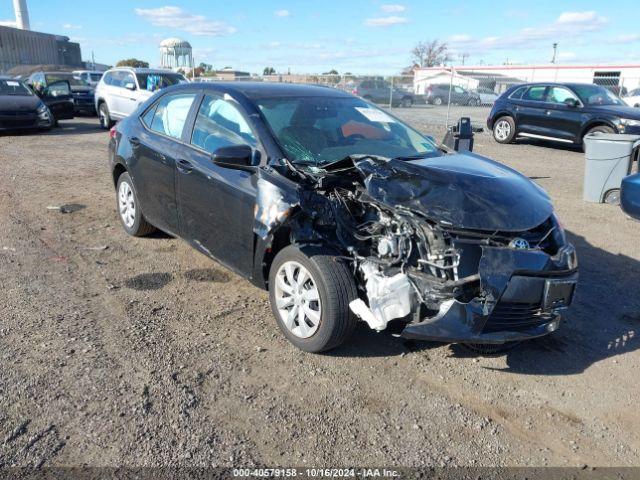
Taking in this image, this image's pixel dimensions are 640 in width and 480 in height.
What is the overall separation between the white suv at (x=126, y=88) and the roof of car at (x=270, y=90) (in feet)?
35.0

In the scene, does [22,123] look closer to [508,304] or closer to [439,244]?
[439,244]

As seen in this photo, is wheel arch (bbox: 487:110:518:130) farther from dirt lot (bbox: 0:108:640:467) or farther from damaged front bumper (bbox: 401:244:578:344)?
damaged front bumper (bbox: 401:244:578:344)

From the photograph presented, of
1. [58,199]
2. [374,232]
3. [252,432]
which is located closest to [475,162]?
[374,232]

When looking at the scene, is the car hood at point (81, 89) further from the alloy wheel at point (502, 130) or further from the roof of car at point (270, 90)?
the roof of car at point (270, 90)

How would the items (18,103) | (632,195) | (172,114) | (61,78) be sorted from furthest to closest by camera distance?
(61,78) < (18,103) < (632,195) < (172,114)

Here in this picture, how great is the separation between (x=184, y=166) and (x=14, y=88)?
13.1m

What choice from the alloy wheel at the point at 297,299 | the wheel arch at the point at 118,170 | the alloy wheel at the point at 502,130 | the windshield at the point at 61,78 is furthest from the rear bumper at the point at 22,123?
the alloy wheel at the point at 297,299

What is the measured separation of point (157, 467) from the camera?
2637 mm

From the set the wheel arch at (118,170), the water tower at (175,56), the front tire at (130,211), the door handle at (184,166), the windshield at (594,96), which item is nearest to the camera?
the door handle at (184,166)

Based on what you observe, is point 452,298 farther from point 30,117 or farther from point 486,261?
point 30,117

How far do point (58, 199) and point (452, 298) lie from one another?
6.42m

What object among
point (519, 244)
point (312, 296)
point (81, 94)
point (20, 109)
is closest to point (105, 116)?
point (20, 109)

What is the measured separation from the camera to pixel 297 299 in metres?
3.70

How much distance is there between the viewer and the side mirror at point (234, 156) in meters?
3.88
